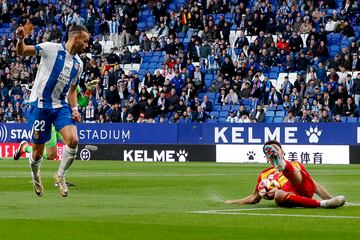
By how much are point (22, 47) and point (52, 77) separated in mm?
1023

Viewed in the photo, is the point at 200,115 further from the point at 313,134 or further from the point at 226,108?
the point at 313,134

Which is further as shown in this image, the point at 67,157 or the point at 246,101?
the point at 246,101

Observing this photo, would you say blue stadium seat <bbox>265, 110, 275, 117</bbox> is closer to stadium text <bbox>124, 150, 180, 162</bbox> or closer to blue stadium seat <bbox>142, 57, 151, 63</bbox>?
stadium text <bbox>124, 150, 180, 162</bbox>

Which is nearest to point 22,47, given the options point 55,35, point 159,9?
point 159,9

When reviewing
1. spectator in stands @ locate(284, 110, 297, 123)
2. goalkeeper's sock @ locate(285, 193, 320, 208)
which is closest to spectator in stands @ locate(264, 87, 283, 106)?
spectator in stands @ locate(284, 110, 297, 123)

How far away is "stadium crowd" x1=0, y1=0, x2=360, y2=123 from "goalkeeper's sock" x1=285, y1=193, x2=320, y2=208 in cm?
2277

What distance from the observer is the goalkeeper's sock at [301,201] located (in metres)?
13.7

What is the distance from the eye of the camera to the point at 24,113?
143ft

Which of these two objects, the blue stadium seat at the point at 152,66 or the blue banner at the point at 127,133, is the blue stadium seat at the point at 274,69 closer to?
the blue banner at the point at 127,133

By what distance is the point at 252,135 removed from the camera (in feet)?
125

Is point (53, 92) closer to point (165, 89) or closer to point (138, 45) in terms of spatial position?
point (165, 89)

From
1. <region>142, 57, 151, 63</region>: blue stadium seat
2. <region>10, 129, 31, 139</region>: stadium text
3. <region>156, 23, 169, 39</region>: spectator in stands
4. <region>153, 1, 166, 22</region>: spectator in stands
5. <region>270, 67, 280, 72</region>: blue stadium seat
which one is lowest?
<region>10, 129, 31, 139</region>: stadium text

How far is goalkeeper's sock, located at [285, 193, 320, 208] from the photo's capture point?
1369 cm

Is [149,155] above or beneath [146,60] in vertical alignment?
beneath
